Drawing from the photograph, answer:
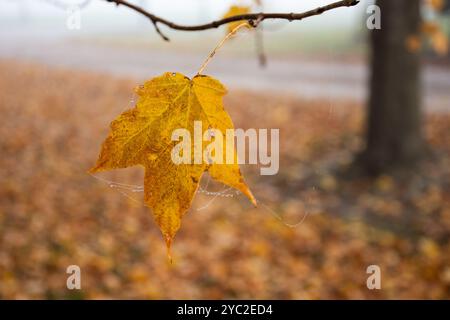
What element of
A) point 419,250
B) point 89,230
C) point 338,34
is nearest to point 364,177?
point 419,250

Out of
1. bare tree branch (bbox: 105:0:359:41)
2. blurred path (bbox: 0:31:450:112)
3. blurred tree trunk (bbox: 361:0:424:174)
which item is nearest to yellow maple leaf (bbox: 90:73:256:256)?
bare tree branch (bbox: 105:0:359:41)

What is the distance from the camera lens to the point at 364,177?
18.4 feet

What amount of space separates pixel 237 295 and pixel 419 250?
1.68 meters

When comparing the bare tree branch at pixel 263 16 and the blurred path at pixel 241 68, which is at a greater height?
the blurred path at pixel 241 68

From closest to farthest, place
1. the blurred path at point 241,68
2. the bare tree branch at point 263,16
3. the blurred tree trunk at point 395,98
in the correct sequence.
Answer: the bare tree branch at point 263,16
the blurred tree trunk at point 395,98
the blurred path at point 241,68

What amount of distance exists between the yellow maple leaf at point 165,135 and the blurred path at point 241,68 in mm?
7984

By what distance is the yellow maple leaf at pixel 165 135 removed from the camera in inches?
32.9

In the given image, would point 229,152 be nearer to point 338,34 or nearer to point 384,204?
point 384,204

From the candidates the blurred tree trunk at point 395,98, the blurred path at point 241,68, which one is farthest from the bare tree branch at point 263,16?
the blurred path at point 241,68

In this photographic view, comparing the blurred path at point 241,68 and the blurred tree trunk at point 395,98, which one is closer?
the blurred tree trunk at point 395,98

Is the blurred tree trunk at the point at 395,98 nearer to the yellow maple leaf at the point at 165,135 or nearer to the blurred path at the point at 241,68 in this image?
the blurred path at the point at 241,68

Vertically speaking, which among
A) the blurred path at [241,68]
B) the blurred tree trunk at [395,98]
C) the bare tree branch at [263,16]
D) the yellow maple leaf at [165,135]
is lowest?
the yellow maple leaf at [165,135]

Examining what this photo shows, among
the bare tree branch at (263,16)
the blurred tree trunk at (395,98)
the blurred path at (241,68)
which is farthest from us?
the blurred path at (241,68)
